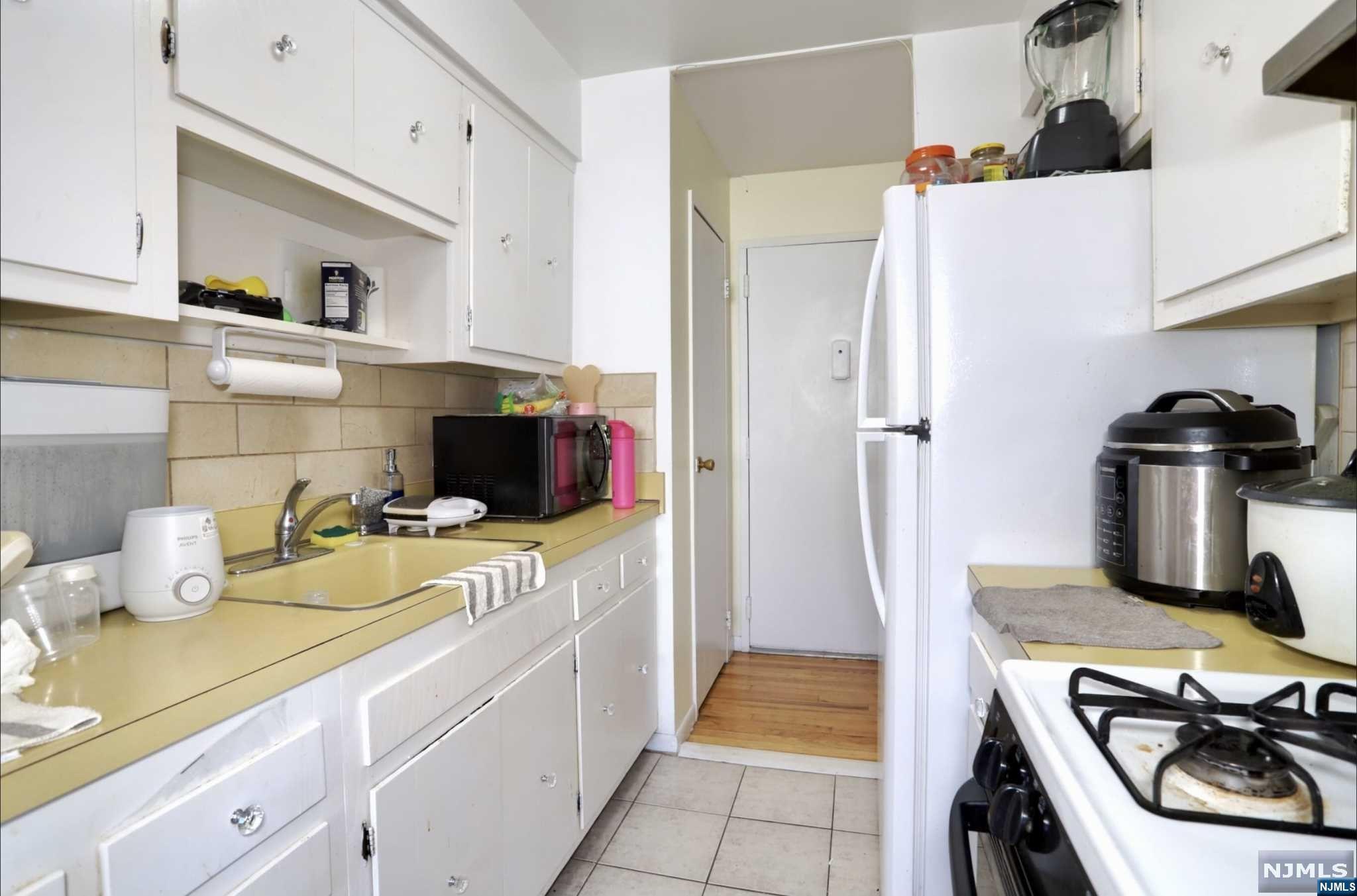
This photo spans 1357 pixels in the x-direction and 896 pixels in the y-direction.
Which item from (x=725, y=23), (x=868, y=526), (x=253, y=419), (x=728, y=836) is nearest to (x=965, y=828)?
(x=868, y=526)

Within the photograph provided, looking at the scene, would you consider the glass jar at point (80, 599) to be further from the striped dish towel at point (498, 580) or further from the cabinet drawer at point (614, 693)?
the cabinet drawer at point (614, 693)

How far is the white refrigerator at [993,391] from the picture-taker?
1.30 m

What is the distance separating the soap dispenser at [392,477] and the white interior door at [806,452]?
196 cm

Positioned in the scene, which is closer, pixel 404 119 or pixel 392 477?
pixel 404 119

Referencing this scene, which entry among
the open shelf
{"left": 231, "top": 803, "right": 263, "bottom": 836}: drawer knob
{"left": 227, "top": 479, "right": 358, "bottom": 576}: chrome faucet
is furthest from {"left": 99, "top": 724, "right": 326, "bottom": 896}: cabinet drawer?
the open shelf

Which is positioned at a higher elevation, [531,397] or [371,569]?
[531,397]

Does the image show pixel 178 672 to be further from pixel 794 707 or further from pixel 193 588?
pixel 794 707

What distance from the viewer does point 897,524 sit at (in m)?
1.42

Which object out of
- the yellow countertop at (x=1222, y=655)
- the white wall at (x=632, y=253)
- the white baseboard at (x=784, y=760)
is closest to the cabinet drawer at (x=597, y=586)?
the white wall at (x=632, y=253)

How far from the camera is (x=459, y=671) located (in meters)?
1.21

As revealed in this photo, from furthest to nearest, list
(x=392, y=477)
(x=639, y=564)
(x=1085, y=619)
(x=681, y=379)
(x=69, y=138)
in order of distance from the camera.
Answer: (x=681, y=379) < (x=639, y=564) < (x=392, y=477) < (x=1085, y=619) < (x=69, y=138)

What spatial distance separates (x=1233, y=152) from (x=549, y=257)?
1.80m

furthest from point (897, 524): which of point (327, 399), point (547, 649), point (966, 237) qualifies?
point (327, 399)

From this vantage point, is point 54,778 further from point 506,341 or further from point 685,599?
point 685,599
